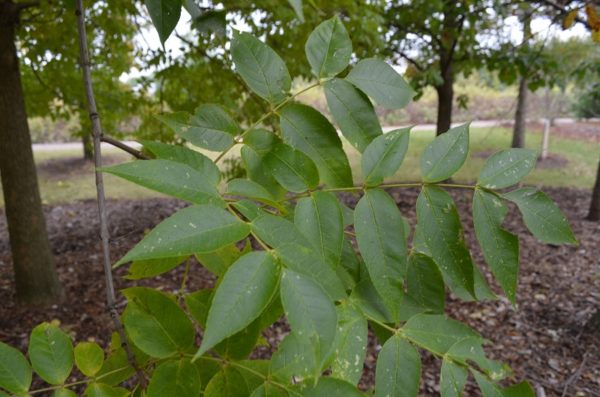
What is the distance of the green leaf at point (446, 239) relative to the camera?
0.89m

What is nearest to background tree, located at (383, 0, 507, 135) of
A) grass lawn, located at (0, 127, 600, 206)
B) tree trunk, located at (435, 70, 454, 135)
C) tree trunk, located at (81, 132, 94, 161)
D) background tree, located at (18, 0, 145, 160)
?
tree trunk, located at (435, 70, 454, 135)

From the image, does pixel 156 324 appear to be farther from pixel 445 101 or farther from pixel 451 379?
pixel 445 101

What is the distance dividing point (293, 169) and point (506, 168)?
44cm

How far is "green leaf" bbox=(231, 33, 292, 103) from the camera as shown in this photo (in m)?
0.98

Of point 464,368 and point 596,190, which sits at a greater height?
point 464,368

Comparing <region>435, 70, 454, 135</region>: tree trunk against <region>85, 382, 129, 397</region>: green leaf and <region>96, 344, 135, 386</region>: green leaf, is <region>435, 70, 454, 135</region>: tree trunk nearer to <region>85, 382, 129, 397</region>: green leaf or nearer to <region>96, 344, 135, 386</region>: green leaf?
<region>96, 344, 135, 386</region>: green leaf

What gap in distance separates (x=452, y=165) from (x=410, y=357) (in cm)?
37

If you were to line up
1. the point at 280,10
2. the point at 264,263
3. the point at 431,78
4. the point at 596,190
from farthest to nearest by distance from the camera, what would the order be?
the point at 596,190 → the point at 431,78 → the point at 280,10 → the point at 264,263

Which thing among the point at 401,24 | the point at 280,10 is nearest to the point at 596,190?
the point at 401,24

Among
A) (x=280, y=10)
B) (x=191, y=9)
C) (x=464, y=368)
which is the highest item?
(x=280, y=10)

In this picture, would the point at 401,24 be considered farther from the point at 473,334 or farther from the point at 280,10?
the point at 473,334

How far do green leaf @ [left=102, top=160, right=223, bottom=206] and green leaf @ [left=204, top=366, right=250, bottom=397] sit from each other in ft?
0.98

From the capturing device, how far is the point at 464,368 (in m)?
0.94

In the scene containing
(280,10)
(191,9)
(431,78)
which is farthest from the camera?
(431,78)
